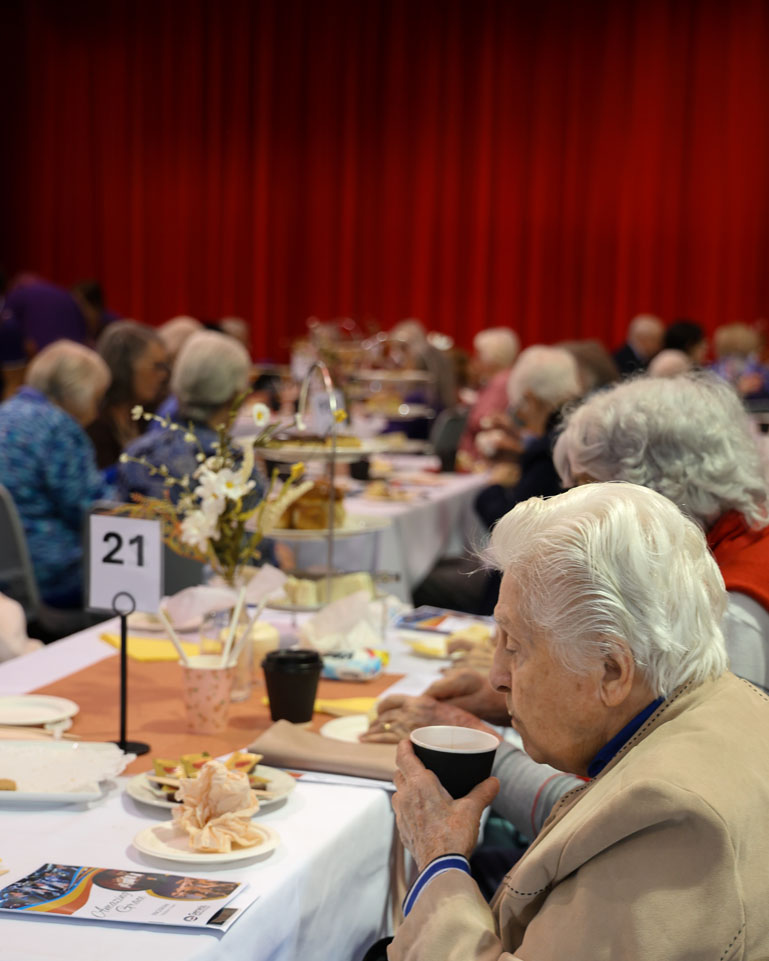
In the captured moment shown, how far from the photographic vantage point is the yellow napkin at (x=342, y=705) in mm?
2174

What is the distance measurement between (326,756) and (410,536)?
3.10 metres

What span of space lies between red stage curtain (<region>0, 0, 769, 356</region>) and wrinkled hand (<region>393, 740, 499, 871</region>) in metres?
10.2

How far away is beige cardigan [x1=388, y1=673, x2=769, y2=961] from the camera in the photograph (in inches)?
44.0

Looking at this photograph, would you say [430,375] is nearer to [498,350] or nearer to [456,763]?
[498,350]

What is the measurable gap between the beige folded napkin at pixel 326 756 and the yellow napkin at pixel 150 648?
59cm

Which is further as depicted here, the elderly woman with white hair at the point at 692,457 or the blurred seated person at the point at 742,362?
the blurred seated person at the point at 742,362

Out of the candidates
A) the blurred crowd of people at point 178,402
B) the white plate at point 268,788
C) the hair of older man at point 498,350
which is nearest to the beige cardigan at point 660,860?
the white plate at point 268,788

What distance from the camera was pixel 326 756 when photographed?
1879 mm

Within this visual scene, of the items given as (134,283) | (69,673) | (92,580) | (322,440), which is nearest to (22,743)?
(92,580)

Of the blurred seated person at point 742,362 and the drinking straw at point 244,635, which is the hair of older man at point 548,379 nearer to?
the drinking straw at point 244,635

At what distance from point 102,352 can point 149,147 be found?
8.22 meters

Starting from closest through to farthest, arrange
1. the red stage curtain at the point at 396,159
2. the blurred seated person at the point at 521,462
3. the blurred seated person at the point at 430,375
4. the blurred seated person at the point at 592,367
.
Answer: the blurred seated person at the point at 521,462, the blurred seated person at the point at 592,367, the blurred seated person at the point at 430,375, the red stage curtain at the point at 396,159

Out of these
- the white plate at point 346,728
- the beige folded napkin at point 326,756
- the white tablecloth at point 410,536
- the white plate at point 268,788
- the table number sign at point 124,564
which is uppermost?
the table number sign at point 124,564

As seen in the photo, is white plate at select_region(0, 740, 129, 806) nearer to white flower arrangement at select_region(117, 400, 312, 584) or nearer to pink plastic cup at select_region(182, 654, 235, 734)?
pink plastic cup at select_region(182, 654, 235, 734)
